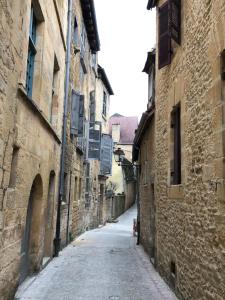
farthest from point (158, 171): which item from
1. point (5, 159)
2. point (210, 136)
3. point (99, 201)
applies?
point (99, 201)

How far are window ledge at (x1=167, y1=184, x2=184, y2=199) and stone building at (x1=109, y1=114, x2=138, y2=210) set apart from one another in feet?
58.9

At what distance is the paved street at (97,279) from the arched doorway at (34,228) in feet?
0.97

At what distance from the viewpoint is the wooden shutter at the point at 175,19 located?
6352 mm

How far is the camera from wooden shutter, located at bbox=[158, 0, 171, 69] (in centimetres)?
670

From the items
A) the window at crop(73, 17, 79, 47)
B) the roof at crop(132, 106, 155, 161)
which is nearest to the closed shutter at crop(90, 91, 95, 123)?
the roof at crop(132, 106, 155, 161)

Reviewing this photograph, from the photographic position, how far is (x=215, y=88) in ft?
13.6

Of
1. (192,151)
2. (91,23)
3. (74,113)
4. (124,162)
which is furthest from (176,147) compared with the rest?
Answer: (124,162)

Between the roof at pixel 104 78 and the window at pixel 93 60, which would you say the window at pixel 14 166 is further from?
the roof at pixel 104 78

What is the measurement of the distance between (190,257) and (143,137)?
754 centimetres

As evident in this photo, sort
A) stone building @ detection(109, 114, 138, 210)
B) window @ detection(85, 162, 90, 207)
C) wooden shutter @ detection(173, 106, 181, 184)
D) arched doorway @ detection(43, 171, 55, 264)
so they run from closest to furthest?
wooden shutter @ detection(173, 106, 181, 184) → arched doorway @ detection(43, 171, 55, 264) → window @ detection(85, 162, 90, 207) → stone building @ detection(109, 114, 138, 210)

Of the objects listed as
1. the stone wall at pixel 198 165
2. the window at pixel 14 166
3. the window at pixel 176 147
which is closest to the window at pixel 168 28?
the stone wall at pixel 198 165

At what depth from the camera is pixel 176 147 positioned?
21.5 feet

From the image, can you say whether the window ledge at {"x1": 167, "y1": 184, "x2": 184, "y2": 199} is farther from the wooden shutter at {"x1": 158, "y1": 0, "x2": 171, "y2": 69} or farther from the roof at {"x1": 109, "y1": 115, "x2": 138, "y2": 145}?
the roof at {"x1": 109, "y1": 115, "x2": 138, "y2": 145}

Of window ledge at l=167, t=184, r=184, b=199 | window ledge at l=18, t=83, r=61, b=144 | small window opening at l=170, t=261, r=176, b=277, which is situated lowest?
small window opening at l=170, t=261, r=176, b=277
